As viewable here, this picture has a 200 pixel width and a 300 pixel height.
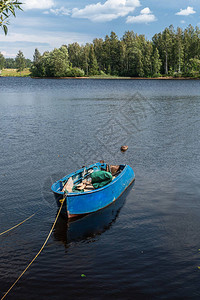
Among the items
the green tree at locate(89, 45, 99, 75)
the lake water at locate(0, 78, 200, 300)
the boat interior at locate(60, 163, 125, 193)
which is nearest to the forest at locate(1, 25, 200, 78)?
the green tree at locate(89, 45, 99, 75)

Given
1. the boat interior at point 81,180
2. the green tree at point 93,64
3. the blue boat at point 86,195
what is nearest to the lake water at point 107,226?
the blue boat at point 86,195

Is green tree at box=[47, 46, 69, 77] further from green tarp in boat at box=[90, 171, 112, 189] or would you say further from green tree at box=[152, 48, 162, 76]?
green tarp in boat at box=[90, 171, 112, 189]

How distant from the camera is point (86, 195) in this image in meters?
15.0

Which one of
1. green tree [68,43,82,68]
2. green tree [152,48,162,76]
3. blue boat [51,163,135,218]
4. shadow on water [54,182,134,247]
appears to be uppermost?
green tree [68,43,82,68]

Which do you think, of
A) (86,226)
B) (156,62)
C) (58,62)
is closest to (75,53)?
(58,62)

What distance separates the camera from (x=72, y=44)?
189 meters

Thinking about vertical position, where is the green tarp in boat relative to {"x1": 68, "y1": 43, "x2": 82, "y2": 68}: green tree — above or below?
below

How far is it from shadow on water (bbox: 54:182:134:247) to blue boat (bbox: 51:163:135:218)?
1.02ft

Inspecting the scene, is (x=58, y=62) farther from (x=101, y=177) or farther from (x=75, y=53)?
(x=101, y=177)

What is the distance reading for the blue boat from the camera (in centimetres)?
1471

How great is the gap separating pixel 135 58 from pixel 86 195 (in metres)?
150

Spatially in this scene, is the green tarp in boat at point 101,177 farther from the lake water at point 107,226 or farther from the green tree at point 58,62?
the green tree at point 58,62

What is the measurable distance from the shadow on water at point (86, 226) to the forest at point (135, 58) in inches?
5580

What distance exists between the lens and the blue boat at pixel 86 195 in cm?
1471
